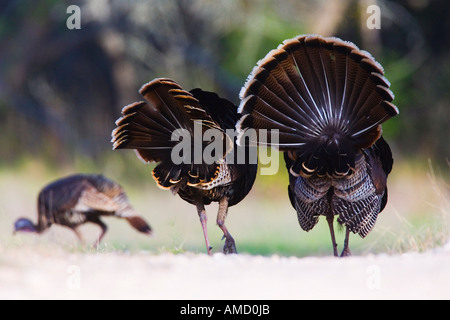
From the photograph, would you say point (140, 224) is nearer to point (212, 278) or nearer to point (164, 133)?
point (164, 133)

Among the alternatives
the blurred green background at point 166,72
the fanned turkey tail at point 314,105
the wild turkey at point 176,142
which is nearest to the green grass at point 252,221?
the blurred green background at point 166,72

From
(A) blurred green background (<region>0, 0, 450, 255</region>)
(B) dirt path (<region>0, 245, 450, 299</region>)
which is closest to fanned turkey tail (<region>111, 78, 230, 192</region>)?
(B) dirt path (<region>0, 245, 450, 299</region>)

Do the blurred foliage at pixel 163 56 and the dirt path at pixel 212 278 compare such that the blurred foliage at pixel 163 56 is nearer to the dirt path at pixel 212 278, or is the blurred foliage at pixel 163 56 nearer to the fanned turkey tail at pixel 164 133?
the fanned turkey tail at pixel 164 133

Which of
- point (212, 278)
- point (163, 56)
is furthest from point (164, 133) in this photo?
point (163, 56)

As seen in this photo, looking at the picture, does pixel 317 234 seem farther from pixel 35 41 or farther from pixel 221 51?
pixel 35 41

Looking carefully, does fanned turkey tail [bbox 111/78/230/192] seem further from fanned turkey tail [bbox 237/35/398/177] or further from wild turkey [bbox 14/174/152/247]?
wild turkey [bbox 14/174/152/247]

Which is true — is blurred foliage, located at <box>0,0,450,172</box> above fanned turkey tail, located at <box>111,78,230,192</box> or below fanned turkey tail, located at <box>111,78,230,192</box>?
above
